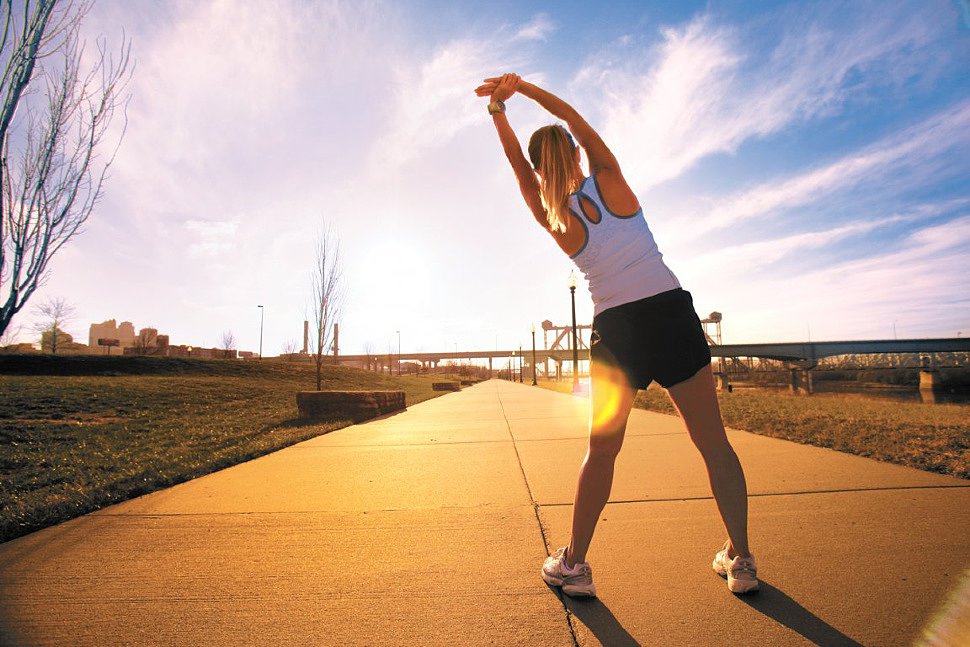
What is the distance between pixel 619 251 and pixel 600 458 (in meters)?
0.83

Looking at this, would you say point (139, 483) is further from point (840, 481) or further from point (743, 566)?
point (840, 481)

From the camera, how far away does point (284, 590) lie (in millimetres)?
2002

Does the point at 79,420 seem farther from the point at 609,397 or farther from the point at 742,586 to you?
the point at 742,586

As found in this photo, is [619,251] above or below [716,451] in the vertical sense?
above

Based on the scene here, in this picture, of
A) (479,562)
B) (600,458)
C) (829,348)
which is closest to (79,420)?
(479,562)

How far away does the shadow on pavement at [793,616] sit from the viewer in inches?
61.1

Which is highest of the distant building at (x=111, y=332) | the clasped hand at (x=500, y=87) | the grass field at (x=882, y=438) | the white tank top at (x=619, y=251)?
the distant building at (x=111, y=332)

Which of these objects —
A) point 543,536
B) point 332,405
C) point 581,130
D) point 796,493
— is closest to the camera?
point 581,130

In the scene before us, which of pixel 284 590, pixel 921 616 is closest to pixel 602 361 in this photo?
pixel 921 616

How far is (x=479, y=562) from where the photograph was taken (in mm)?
2258

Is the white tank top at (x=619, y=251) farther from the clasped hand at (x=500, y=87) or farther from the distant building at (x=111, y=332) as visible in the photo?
the distant building at (x=111, y=332)

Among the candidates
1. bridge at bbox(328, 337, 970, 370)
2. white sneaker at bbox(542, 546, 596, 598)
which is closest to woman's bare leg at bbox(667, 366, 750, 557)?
white sneaker at bbox(542, 546, 596, 598)

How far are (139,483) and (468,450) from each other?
3.05 meters

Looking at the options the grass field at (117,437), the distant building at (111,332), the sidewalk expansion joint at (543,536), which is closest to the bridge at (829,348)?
the grass field at (117,437)
